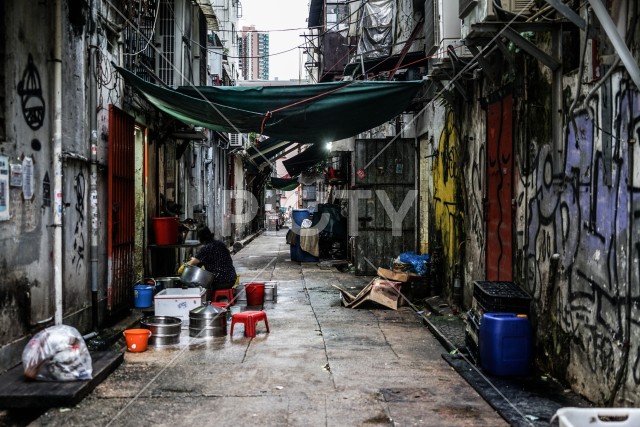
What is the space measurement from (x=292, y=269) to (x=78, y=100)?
11487mm

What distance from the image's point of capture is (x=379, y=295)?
39.1 ft

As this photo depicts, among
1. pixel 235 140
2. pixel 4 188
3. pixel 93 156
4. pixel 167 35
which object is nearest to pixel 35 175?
pixel 4 188

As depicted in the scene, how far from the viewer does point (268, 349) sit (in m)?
8.34

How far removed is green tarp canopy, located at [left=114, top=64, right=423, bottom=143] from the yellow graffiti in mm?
1422

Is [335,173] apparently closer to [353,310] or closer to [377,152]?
[377,152]

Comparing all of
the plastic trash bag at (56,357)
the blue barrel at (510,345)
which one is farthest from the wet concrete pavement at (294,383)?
the blue barrel at (510,345)

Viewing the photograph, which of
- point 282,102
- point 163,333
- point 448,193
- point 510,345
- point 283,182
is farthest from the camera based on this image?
point 283,182

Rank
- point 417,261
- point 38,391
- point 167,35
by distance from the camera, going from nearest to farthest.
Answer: point 38,391, point 417,261, point 167,35

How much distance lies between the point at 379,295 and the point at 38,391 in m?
7.38

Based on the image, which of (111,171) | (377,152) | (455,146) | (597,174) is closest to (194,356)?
(111,171)

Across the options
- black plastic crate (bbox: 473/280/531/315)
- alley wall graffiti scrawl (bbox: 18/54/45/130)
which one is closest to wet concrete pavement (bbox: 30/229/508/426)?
black plastic crate (bbox: 473/280/531/315)

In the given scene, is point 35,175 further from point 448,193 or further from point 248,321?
point 448,193

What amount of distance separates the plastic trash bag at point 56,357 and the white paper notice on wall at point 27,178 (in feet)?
5.78

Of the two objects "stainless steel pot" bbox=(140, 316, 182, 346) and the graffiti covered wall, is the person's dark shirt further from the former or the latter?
the graffiti covered wall
